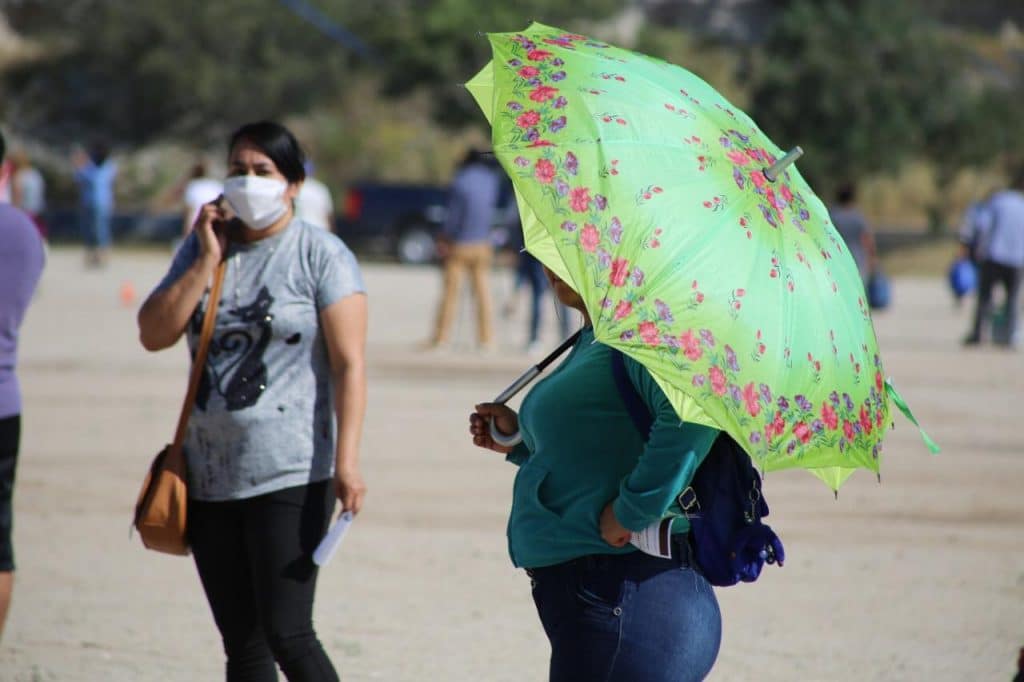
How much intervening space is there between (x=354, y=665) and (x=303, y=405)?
1.77m

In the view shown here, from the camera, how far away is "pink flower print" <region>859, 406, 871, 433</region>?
3250mm

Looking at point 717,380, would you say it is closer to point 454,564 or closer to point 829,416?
point 829,416

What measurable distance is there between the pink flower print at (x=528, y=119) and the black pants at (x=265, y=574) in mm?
1316

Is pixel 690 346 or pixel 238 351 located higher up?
pixel 690 346

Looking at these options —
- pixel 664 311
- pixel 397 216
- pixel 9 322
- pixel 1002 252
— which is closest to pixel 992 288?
pixel 1002 252

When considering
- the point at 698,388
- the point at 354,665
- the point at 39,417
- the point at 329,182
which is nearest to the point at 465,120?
the point at 329,182

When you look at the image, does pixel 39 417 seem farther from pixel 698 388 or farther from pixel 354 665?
pixel 698 388

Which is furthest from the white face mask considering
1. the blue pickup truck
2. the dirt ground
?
the blue pickup truck

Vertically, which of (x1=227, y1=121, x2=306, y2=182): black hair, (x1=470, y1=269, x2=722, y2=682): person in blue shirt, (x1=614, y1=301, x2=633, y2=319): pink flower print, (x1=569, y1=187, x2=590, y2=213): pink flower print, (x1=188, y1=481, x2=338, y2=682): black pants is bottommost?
(x1=188, y1=481, x2=338, y2=682): black pants

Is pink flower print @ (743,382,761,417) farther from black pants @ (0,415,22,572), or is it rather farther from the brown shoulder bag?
black pants @ (0,415,22,572)

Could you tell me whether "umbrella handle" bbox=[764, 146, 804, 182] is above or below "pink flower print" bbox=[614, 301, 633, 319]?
above

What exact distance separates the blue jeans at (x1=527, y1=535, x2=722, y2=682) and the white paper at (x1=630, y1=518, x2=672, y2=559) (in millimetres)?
56

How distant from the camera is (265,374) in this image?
4.10 m

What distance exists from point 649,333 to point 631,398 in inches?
8.9
